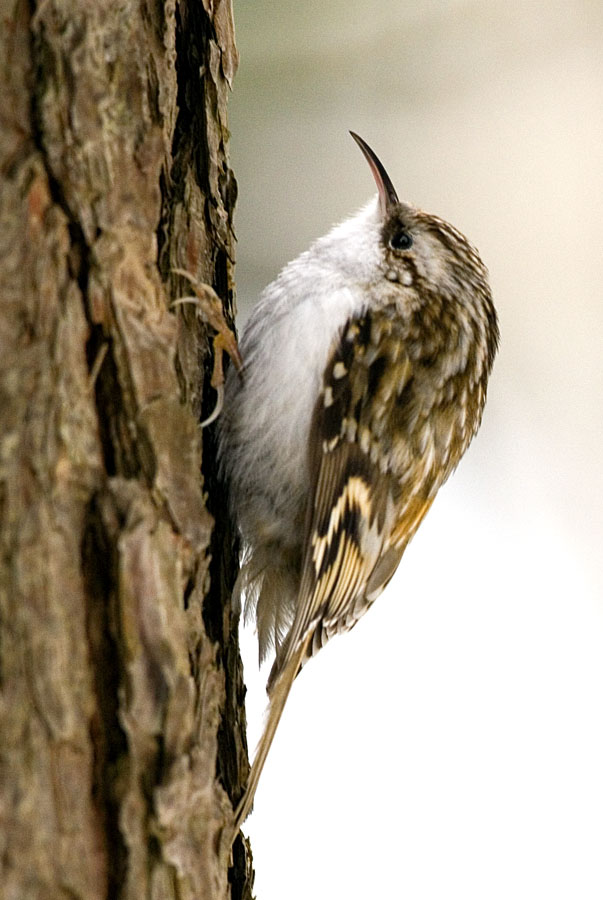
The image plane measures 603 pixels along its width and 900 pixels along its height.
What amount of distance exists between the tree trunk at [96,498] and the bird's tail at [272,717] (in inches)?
4.2

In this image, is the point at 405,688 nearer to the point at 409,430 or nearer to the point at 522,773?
the point at 522,773

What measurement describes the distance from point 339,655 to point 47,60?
163cm

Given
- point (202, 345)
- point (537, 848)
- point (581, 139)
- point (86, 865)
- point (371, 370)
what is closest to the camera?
point (86, 865)

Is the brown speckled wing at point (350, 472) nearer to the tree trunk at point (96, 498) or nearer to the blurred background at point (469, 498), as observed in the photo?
the tree trunk at point (96, 498)

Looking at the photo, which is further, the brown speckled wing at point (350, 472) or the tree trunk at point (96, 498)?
the brown speckled wing at point (350, 472)

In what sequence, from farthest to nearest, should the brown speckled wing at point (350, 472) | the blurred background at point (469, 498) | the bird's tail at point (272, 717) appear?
1. the blurred background at point (469, 498)
2. the brown speckled wing at point (350, 472)
3. the bird's tail at point (272, 717)

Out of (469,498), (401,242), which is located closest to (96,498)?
(401,242)

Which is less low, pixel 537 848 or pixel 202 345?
pixel 202 345

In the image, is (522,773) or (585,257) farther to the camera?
(585,257)

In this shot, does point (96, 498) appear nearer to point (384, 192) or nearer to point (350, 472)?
point (350, 472)

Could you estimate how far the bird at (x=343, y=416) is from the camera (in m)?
1.25

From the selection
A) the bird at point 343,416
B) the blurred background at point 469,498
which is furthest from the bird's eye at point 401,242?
the blurred background at point 469,498

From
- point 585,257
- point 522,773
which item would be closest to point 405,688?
point 522,773

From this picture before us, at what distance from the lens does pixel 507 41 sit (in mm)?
2451
